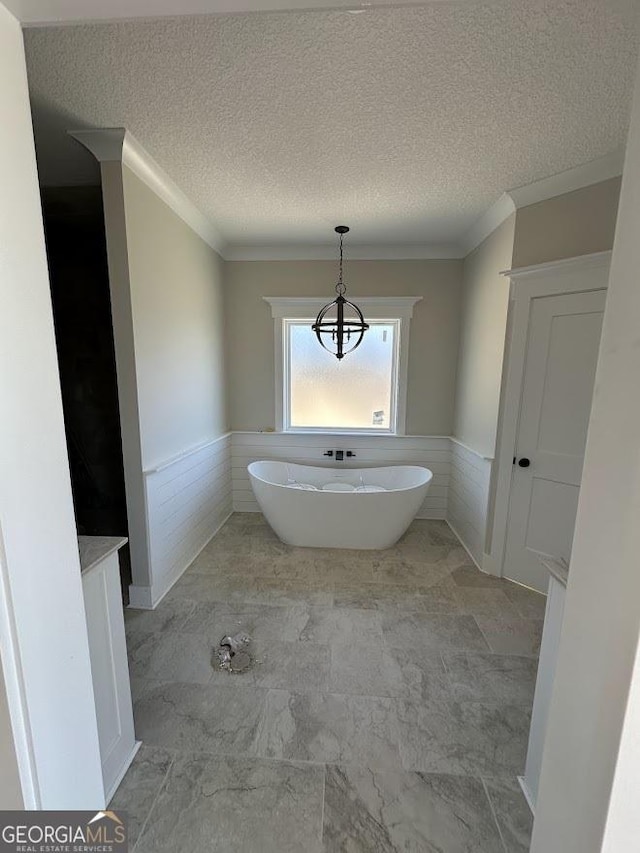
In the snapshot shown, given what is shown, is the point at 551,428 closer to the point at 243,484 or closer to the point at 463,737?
the point at 463,737

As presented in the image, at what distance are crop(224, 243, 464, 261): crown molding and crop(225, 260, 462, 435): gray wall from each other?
47 millimetres

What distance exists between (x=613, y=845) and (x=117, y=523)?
2875 millimetres

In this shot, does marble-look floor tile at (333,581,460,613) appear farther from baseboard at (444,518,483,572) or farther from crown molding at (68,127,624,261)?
crown molding at (68,127,624,261)


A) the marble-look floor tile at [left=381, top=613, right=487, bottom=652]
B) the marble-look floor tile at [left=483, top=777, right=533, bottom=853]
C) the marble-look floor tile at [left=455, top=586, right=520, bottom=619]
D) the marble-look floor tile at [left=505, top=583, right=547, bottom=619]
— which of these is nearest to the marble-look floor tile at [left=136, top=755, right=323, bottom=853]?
the marble-look floor tile at [left=483, top=777, right=533, bottom=853]

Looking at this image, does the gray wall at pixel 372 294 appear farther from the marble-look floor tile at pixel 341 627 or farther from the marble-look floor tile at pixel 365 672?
the marble-look floor tile at pixel 365 672

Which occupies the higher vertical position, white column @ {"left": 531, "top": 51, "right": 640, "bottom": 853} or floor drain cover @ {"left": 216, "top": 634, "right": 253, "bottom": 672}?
white column @ {"left": 531, "top": 51, "right": 640, "bottom": 853}

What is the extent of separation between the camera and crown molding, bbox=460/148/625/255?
1892 mm

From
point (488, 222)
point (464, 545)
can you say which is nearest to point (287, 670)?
point (464, 545)

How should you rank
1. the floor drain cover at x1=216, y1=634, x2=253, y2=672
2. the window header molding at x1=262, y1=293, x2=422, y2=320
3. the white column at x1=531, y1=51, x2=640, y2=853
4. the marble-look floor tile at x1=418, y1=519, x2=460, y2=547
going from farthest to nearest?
the window header molding at x1=262, y1=293, x2=422, y2=320
the marble-look floor tile at x1=418, y1=519, x2=460, y2=547
the floor drain cover at x1=216, y1=634, x2=253, y2=672
the white column at x1=531, y1=51, x2=640, y2=853

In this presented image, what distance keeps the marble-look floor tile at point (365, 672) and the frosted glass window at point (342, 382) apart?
7.44 feet

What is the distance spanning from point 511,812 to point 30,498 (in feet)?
5.91

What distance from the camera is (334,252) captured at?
3.41 meters

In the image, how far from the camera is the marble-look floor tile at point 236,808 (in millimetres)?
1084

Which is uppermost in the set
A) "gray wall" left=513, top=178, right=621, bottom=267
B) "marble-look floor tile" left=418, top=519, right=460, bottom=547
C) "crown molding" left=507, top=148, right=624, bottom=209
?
"crown molding" left=507, top=148, right=624, bottom=209
